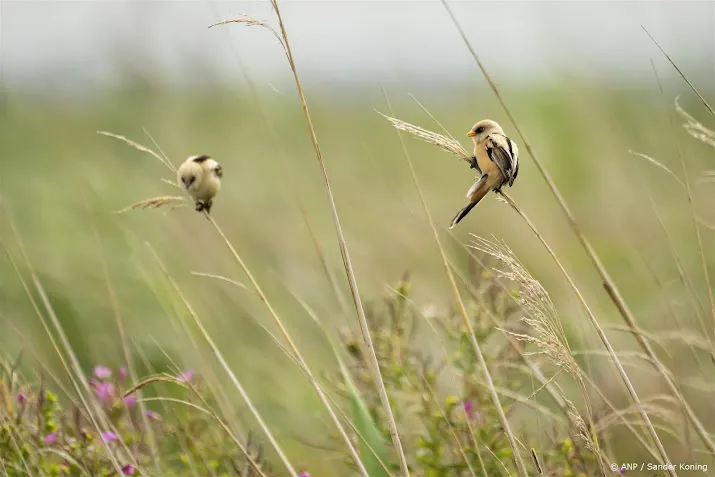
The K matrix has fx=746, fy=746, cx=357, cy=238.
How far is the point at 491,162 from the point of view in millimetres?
1034

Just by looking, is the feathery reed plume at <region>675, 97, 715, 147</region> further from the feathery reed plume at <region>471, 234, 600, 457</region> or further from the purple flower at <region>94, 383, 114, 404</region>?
the purple flower at <region>94, 383, 114, 404</region>

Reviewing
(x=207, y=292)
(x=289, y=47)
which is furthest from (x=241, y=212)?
(x=289, y=47)

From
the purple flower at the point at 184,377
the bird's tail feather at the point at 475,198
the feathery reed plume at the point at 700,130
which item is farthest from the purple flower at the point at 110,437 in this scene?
the feathery reed plume at the point at 700,130

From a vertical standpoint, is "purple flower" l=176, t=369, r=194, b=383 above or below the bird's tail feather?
below

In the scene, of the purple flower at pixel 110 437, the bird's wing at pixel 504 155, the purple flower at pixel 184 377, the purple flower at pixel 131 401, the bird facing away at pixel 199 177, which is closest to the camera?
the bird's wing at pixel 504 155

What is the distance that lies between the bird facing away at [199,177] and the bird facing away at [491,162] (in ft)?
1.26

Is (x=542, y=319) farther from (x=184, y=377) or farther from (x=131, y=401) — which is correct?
(x=131, y=401)

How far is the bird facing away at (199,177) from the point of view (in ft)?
3.73

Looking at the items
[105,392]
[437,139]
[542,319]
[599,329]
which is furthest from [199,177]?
[105,392]

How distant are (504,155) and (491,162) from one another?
0.03 m

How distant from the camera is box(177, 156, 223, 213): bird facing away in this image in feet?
3.73

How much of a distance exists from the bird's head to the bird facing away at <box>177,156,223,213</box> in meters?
0.40

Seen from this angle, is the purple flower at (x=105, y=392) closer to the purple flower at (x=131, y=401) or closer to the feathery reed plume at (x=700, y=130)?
the purple flower at (x=131, y=401)

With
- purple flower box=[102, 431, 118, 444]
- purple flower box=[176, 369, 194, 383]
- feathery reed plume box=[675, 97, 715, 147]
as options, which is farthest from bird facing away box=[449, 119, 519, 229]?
purple flower box=[102, 431, 118, 444]
